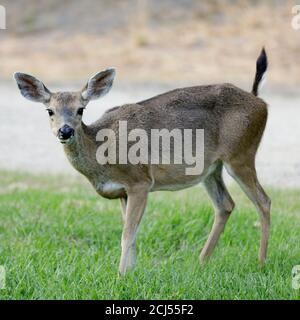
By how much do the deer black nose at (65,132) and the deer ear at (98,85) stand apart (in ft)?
1.66

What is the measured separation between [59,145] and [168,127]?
8071mm

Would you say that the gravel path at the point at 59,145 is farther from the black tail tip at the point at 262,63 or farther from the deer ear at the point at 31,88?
the deer ear at the point at 31,88

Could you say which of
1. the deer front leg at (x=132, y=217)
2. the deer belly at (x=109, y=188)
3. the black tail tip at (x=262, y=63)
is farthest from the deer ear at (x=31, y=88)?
the black tail tip at (x=262, y=63)

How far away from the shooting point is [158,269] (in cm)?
721

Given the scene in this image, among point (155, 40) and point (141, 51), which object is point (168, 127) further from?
point (155, 40)

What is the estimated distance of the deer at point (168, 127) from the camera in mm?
7473

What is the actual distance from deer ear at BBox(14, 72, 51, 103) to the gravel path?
5.20 metres

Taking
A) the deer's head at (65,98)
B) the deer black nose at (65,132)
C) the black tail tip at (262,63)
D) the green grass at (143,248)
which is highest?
the black tail tip at (262,63)

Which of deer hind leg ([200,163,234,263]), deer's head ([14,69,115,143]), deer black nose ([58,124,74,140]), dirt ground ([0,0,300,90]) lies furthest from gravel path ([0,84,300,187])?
deer black nose ([58,124,74,140])

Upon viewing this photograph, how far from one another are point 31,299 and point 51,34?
19.4 meters

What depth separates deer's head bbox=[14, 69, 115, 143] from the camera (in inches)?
281

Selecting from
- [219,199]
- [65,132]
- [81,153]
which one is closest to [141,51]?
[219,199]

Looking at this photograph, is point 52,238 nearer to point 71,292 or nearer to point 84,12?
point 71,292

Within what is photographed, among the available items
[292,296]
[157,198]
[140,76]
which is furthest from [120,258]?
[140,76]
